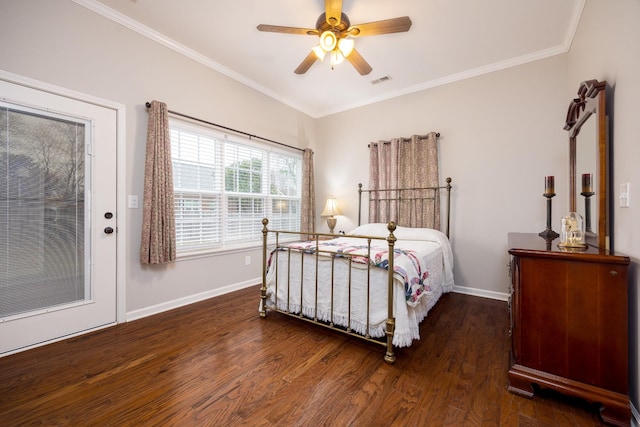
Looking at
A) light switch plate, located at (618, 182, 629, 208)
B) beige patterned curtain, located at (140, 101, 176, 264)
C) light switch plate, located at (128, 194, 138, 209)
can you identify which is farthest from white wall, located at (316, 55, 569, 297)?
light switch plate, located at (128, 194, 138, 209)

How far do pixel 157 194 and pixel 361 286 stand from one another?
83.6 inches

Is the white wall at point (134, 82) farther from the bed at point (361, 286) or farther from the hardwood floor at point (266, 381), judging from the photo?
the bed at point (361, 286)

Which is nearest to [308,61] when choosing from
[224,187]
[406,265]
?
[224,187]

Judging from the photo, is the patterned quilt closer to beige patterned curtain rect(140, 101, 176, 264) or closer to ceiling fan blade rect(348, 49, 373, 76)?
beige patterned curtain rect(140, 101, 176, 264)

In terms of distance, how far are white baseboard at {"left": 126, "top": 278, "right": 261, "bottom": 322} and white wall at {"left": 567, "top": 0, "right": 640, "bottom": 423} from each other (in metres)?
2.90

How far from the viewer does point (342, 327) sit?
2246 mm

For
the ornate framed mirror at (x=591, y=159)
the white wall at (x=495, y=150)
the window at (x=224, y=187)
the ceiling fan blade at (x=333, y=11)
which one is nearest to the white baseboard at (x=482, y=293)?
the white wall at (x=495, y=150)

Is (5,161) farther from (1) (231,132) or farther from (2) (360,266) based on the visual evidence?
(2) (360,266)

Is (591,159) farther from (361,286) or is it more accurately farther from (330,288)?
(330,288)

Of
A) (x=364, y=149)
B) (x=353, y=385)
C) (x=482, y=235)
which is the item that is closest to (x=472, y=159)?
(x=482, y=235)

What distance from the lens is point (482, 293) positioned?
10.4ft

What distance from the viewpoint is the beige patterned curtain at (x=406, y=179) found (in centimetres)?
343

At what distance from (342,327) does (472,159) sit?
258 centimetres

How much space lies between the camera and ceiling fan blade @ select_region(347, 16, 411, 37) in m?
1.92
